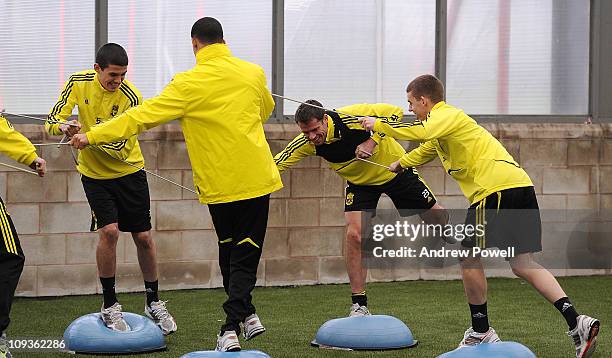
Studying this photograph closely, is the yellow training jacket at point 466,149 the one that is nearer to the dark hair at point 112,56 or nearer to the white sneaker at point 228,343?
the white sneaker at point 228,343

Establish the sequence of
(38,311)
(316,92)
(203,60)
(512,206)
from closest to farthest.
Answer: (203,60) < (512,206) < (38,311) < (316,92)

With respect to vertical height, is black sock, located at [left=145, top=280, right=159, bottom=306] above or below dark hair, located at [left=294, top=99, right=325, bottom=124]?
below

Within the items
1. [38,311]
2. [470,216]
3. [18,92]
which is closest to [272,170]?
[470,216]

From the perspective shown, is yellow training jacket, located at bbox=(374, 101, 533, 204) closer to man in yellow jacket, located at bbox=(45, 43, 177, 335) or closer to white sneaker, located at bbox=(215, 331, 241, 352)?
white sneaker, located at bbox=(215, 331, 241, 352)

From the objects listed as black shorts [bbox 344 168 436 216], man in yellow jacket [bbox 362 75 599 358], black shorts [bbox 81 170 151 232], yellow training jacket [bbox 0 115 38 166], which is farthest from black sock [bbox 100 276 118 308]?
man in yellow jacket [bbox 362 75 599 358]

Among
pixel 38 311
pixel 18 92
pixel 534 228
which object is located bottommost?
pixel 38 311

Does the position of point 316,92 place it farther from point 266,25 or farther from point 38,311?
point 38,311

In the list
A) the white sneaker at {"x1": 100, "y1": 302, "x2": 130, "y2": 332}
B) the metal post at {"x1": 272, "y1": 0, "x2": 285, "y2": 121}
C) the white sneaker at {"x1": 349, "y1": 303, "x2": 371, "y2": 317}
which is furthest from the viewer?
the metal post at {"x1": 272, "y1": 0, "x2": 285, "y2": 121}

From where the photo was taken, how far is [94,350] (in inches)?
258

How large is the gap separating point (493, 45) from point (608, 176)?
1.62m

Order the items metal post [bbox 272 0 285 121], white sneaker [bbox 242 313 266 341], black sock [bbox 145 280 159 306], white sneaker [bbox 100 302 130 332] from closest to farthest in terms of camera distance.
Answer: white sneaker [bbox 242 313 266 341]
white sneaker [bbox 100 302 130 332]
black sock [bbox 145 280 159 306]
metal post [bbox 272 0 285 121]

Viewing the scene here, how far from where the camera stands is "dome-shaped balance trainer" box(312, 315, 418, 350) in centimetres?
670

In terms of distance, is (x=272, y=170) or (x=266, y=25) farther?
(x=266, y=25)

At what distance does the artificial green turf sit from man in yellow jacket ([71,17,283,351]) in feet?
3.20
